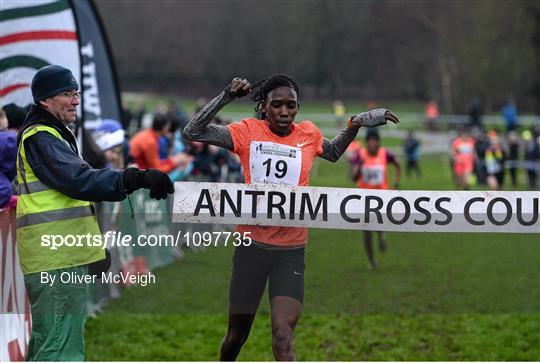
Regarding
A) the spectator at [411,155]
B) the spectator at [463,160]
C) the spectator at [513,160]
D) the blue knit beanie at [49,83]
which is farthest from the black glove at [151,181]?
the spectator at [411,155]

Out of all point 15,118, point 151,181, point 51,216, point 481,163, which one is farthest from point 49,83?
point 481,163

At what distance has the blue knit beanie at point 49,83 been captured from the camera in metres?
5.66

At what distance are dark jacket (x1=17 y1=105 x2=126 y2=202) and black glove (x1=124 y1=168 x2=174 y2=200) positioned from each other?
1.7 inches

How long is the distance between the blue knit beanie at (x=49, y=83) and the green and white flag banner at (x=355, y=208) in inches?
39.6

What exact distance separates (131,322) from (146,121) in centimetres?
3873

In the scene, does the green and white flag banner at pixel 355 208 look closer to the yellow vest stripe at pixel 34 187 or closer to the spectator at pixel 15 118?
the yellow vest stripe at pixel 34 187

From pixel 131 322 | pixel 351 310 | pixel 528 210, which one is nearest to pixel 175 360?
pixel 131 322

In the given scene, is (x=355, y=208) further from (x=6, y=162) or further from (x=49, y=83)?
(x=6, y=162)

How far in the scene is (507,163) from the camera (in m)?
31.3

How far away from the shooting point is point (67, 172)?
5430 mm

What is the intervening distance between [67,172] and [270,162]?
4.75ft

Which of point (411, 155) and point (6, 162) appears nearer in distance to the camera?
point (6, 162)

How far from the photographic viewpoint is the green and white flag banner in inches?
245

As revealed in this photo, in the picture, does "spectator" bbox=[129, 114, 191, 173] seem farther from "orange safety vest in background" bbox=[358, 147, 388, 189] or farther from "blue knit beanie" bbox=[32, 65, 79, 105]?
"blue knit beanie" bbox=[32, 65, 79, 105]
